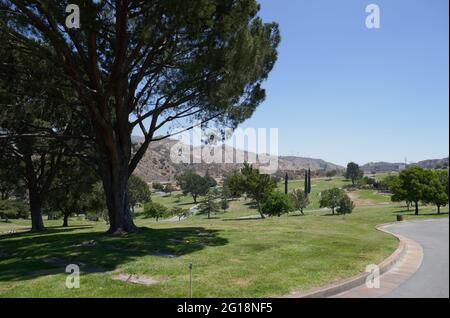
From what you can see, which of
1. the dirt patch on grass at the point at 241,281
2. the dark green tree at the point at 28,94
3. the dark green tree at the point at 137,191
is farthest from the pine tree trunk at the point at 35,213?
the dark green tree at the point at 137,191

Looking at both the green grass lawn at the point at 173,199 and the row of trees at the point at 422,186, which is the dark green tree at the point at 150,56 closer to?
the row of trees at the point at 422,186

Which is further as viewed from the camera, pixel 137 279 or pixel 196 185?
pixel 196 185

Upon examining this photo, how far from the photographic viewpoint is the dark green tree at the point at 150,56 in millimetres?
16453

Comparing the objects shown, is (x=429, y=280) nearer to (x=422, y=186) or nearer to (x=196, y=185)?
(x=422, y=186)

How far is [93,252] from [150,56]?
371 inches

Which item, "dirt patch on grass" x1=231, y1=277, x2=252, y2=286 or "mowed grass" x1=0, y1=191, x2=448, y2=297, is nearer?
"mowed grass" x1=0, y1=191, x2=448, y2=297

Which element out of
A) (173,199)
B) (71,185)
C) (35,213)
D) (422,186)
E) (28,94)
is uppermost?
(28,94)

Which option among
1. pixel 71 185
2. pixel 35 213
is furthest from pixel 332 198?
pixel 35 213

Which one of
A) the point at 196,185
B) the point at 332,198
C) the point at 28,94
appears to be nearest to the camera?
the point at 28,94

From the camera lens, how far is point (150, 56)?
18.9 meters

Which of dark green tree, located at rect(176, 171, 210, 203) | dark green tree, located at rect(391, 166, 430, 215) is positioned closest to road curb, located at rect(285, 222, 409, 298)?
dark green tree, located at rect(391, 166, 430, 215)

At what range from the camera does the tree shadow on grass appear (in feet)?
37.8

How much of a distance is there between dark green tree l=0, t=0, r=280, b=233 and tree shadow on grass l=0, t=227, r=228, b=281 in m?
3.70

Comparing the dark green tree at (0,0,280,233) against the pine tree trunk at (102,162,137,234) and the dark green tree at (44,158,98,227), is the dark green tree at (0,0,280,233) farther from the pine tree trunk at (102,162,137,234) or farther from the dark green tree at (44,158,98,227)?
the dark green tree at (44,158,98,227)
